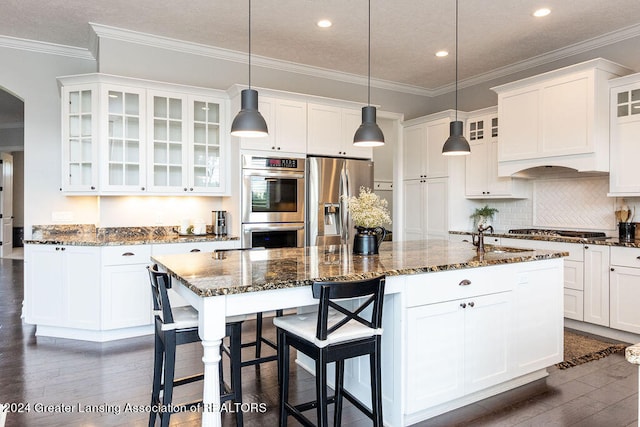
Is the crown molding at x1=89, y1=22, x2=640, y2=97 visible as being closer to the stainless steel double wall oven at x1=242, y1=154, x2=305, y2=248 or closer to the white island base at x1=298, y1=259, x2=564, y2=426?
the stainless steel double wall oven at x1=242, y1=154, x2=305, y2=248

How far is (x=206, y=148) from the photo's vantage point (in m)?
4.57

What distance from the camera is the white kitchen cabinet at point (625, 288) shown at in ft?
11.9

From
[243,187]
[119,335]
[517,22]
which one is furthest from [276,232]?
[517,22]

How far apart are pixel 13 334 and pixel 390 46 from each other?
15.6 ft

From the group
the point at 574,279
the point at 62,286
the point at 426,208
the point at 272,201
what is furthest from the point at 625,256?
the point at 62,286

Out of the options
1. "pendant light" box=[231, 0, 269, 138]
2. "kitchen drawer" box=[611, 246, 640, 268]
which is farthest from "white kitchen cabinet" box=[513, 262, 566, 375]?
"pendant light" box=[231, 0, 269, 138]

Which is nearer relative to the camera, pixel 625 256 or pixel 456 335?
pixel 456 335

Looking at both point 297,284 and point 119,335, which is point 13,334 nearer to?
point 119,335

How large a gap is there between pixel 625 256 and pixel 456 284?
224cm

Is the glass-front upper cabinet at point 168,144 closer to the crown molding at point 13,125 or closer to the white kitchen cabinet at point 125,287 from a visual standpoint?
the white kitchen cabinet at point 125,287

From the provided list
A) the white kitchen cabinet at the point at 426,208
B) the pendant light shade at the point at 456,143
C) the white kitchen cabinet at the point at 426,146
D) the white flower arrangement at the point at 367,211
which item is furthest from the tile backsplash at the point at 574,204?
the white flower arrangement at the point at 367,211

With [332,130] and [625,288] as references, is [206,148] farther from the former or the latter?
[625,288]

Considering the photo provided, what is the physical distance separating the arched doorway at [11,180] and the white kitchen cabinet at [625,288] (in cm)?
948

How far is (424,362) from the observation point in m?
2.35
